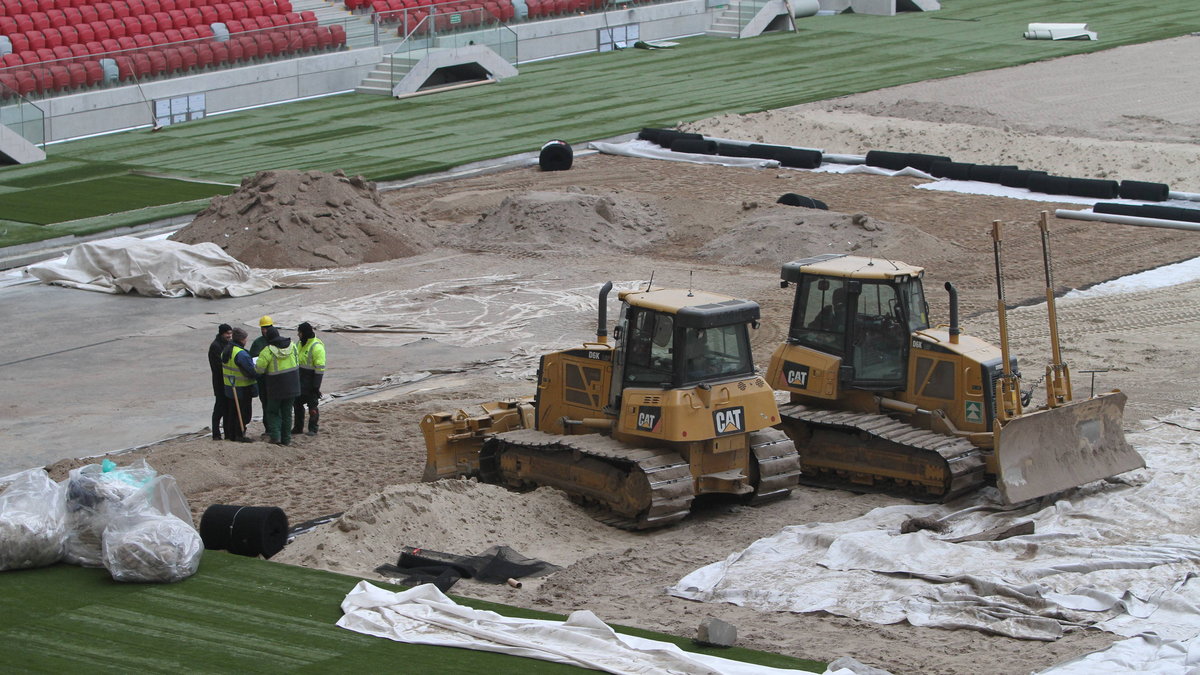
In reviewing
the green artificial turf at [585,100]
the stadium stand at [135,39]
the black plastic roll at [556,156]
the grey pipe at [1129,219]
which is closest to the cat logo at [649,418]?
the grey pipe at [1129,219]

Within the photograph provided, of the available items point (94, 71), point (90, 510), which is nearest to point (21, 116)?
point (94, 71)

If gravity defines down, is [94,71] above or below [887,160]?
above

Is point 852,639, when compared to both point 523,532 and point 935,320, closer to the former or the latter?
point 523,532

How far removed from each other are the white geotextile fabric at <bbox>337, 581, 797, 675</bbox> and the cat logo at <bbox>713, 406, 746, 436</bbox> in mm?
3390

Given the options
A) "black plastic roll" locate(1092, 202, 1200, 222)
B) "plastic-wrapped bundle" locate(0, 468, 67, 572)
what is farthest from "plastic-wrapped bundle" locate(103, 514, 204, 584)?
"black plastic roll" locate(1092, 202, 1200, 222)

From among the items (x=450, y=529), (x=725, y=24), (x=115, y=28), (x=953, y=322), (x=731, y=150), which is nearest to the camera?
(x=450, y=529)

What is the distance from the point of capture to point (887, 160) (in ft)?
108

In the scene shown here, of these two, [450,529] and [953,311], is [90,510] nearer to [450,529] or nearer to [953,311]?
[450,529]

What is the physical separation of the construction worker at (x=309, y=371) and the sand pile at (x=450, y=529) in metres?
3.49

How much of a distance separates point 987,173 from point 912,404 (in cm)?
1652

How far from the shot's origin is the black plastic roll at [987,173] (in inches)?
1222

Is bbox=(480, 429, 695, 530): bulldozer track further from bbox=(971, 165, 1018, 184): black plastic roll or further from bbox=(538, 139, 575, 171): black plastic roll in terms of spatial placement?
bbox=(538, 139, 575, 171): black plastic roll

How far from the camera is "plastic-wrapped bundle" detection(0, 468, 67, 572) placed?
13148 mm

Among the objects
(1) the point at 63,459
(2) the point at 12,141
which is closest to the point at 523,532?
(1) the point at 63,459
